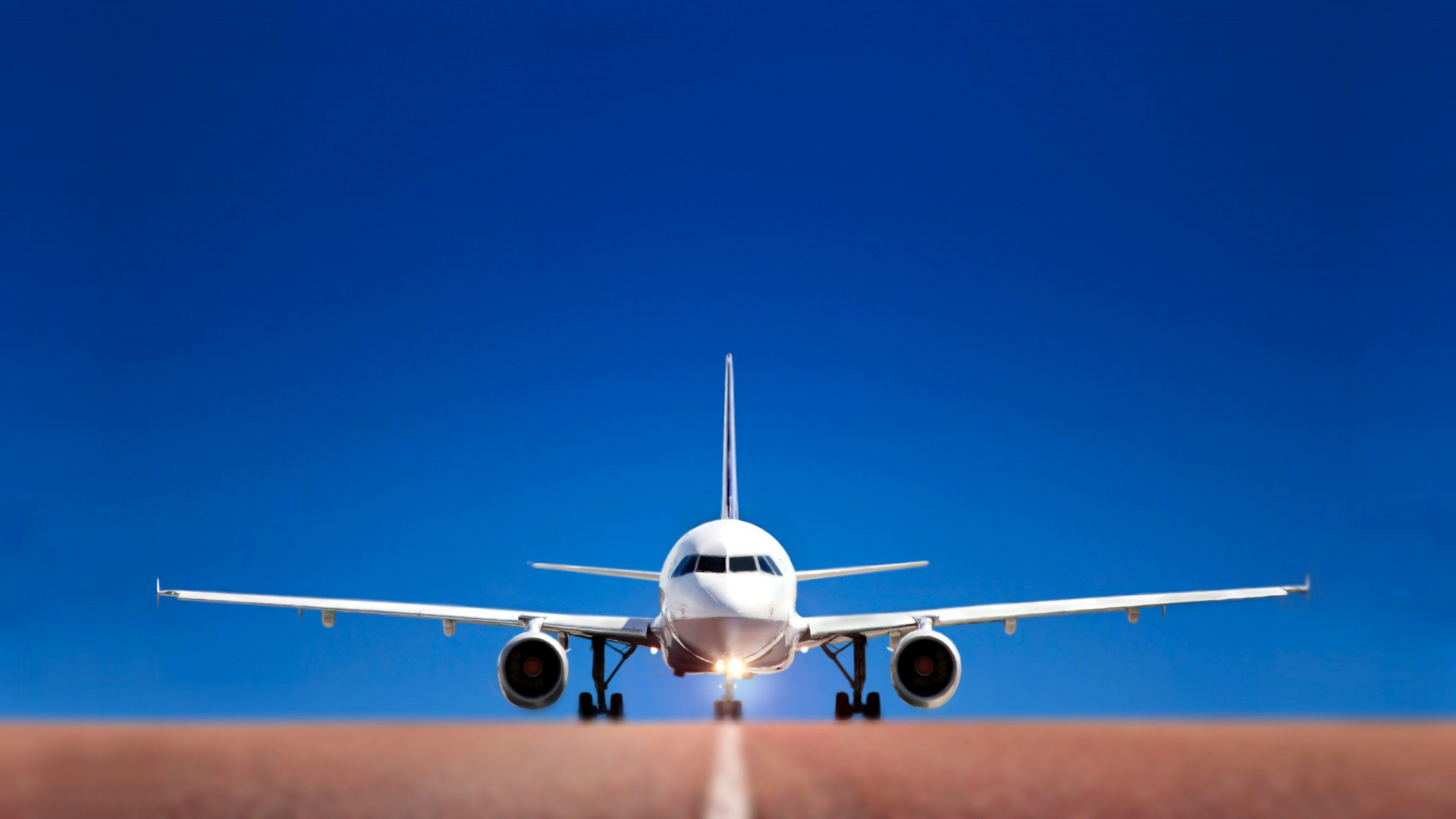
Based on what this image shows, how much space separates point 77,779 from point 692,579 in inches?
700

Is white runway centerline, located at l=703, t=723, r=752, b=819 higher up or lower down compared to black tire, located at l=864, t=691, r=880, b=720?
lower down

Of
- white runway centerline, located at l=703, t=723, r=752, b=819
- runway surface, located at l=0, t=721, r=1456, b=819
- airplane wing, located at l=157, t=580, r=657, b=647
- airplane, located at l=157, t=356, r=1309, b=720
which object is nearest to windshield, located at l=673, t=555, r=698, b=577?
airplane, located at l=157, t=356, r=1309, b=720

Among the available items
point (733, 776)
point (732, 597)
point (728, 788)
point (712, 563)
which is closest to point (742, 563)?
point (712, 563)

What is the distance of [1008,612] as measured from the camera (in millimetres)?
25625

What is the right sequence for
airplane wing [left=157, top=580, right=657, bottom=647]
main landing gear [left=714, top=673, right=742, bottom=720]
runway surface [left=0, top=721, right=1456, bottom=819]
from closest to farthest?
runway surface [left=0, top=721, right=1456, bottom=819] < main landing gear [left=714, top=673, right=742, bottom=720] < airplane wing [left=157, top=580, right=657, bottom=647]

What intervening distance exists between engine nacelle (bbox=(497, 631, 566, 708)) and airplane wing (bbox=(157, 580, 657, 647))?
6.98 feet

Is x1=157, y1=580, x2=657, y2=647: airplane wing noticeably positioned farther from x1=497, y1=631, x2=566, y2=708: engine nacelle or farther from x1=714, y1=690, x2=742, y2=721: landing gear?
x1=714, y1=690, x2=742, y2=721: landing gear

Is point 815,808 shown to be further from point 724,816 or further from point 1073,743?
point 1073,743

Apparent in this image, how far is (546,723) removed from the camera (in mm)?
6562

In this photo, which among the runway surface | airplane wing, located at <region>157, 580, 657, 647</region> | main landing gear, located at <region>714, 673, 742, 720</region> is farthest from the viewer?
airplane wing, located at <region>157, 580, 657, 647</region>

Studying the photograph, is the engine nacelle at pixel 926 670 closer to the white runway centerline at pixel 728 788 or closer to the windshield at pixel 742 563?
the windshield at pixel 742 563

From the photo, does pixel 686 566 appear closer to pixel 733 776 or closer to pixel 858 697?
pixel 858 697

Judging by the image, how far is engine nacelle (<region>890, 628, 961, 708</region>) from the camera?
70.3 ft

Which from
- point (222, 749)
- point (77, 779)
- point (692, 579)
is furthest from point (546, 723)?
point (692, 579)
